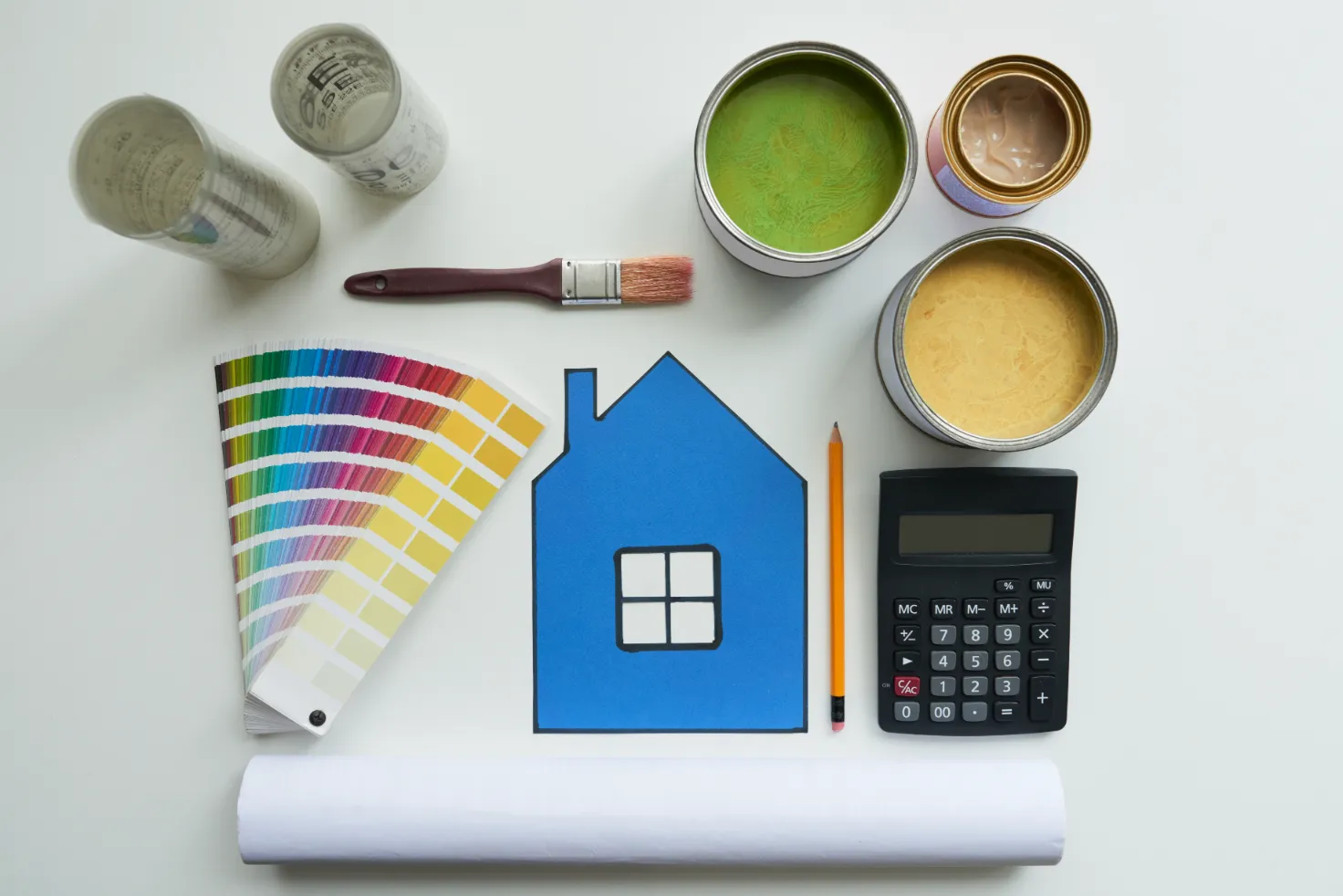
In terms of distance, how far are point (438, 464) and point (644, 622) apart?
0.81 feet

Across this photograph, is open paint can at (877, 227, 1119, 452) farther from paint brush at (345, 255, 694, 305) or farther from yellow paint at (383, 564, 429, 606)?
yellow paint at (383, 564, 429, 606)

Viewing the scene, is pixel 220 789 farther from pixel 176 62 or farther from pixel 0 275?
pixel 176 62

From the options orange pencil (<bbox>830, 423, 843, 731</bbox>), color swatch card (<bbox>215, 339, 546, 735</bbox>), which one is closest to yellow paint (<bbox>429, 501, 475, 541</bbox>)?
color swatch card (<bbox>215, 339, 546, 735</bbox>)

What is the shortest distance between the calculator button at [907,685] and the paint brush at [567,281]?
410mm

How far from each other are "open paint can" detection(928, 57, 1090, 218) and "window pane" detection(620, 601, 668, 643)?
18.3 inches

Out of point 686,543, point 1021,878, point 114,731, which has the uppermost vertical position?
point 686,543

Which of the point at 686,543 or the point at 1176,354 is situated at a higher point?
the point at 1176,354

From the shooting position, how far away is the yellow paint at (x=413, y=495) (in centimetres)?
70

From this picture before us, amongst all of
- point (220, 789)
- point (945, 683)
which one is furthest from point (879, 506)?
point (220, 789)

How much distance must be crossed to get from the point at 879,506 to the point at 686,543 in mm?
184

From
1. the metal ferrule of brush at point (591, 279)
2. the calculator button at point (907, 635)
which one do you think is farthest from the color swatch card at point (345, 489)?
the calculator button at point (907, 635)

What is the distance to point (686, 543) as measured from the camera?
708mm

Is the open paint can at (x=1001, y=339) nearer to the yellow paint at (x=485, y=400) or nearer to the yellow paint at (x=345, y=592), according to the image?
the yellow paint at (x=485, y=400)

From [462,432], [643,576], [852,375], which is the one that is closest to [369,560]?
[462,432]
